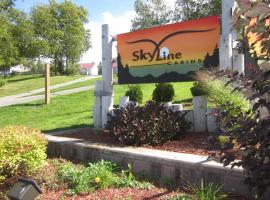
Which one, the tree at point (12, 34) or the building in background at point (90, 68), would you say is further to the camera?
the building in background at point (90, 68)

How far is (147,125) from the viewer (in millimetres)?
6941

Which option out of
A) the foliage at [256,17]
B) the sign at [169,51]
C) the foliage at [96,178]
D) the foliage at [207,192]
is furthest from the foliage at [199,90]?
the foliage at [256,17]

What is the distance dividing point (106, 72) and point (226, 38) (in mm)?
3161

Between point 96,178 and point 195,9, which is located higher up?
point 195,9

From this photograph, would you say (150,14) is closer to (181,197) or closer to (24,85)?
(24,85)

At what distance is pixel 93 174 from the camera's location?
5715 millimetres

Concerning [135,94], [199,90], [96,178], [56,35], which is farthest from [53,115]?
[56,35]

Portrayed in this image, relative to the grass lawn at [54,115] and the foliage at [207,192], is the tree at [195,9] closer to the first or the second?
the grass lawn at [54,115]

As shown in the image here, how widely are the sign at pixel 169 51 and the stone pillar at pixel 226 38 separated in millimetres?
459

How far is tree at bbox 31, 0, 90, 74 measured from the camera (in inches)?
2405

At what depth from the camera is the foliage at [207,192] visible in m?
4.48

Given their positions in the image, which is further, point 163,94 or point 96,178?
point 163,94

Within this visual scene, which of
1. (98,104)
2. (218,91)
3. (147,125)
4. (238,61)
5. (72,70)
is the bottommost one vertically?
(147,125)

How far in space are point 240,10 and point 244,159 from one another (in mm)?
1379
